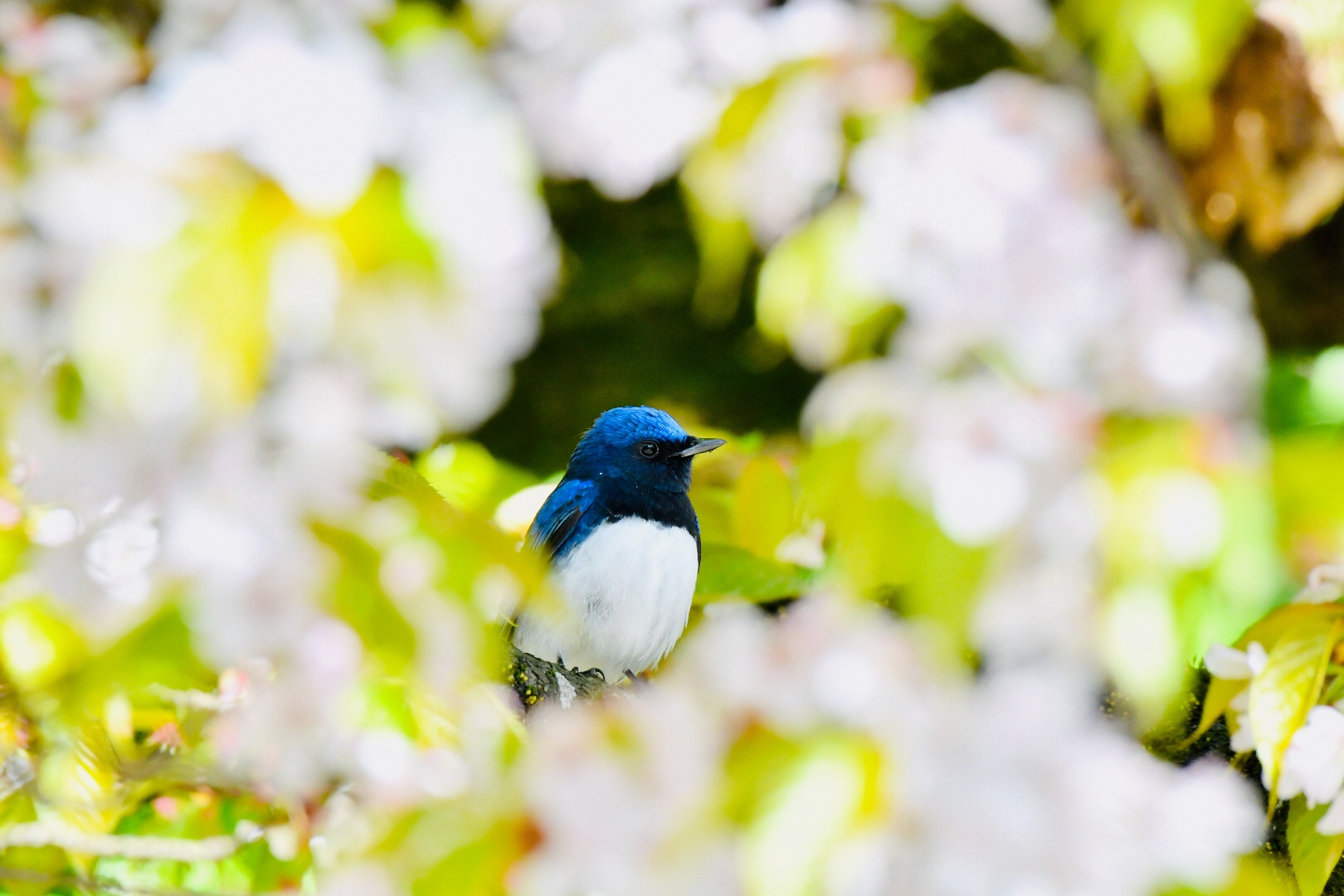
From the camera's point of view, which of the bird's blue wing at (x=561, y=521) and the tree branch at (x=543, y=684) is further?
the bird's blue wing at (x=561, y=521)

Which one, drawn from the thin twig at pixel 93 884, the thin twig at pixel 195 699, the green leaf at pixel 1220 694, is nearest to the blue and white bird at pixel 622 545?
the thin twig at pixel 195 699

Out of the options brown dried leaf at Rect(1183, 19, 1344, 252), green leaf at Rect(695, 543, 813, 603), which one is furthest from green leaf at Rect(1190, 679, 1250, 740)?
brown dried leaf at Rect(1183, 19, 1344, 252)

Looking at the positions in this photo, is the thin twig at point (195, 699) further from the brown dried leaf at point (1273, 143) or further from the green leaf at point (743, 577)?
A: the brown dried leaf at point (1273, 143)

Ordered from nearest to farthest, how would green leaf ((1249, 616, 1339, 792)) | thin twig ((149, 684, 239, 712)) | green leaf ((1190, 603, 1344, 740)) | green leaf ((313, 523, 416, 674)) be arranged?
green leaf ((313, 523, 416, 674)), green leaf ((1249, 616, 1339, 792)), green leaf ((1190, 603, 1344, 740)), thin twig ((149, 684, 239, 712))

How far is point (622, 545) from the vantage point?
2.21 meters

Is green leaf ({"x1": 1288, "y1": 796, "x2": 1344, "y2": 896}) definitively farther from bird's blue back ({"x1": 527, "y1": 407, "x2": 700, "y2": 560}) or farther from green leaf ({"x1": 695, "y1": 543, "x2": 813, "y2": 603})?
bird's blue back ({"x1": 527, "y1": 407, "x2": 700, "y2": 560})

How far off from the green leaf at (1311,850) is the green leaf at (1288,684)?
8 centimetres

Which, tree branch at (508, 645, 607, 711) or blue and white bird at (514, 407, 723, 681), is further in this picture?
blue and white bird at (514, 407, 723, 681)

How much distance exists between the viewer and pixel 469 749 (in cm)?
115

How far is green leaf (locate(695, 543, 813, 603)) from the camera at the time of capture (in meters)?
1.76

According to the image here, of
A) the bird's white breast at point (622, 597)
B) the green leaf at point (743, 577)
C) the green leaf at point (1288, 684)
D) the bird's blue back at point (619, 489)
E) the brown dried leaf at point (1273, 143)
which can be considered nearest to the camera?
the green leaf at point (1288, 684)

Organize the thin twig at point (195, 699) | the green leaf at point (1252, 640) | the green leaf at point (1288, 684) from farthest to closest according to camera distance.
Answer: the thin twig at point (195, 699), the green leaf at point (1252, 640), the green leaf at point (1288, 684)

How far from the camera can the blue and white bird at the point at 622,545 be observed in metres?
2.12

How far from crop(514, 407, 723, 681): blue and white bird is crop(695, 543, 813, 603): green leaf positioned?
0.08m
